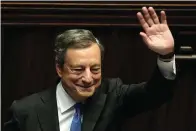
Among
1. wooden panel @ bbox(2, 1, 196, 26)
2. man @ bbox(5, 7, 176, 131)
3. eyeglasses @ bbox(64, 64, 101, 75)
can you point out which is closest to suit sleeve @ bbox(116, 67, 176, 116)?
man @ bbox(5, 7, 176, 131)

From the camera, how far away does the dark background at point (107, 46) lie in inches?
55.3

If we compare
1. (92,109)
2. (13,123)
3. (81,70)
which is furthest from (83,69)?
(13,123)

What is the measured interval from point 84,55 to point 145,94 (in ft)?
0.64

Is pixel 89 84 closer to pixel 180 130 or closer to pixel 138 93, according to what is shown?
pixel 138 93

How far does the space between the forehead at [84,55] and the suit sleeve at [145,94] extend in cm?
13

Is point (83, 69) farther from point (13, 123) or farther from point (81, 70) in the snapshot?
point (13, 123)

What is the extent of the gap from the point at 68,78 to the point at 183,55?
16.1 inches

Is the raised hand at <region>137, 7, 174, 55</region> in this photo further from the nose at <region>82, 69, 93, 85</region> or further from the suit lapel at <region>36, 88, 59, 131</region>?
the suit lapel at <region>36, 88, 59, 131</region>

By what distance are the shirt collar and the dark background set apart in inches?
9.0

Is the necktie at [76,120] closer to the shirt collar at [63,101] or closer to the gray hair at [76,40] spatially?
the shirt collar at [63,101]

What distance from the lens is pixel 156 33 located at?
1.18 m

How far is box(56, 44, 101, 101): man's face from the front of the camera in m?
1.19

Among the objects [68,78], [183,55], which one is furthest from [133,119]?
[68,78]

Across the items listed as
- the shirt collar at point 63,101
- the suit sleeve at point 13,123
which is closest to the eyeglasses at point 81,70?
the shirt collar at point 63,101
